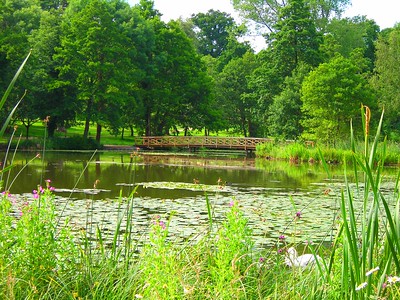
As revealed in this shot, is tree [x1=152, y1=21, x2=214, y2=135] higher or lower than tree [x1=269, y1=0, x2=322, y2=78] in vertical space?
lower

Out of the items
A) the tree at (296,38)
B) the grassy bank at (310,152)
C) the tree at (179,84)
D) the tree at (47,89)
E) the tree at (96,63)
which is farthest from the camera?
the tree at (179,84)

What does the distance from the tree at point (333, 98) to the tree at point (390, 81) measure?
10.4 ft

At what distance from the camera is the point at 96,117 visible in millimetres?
32250

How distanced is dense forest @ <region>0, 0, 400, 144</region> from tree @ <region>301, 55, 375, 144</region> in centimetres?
5

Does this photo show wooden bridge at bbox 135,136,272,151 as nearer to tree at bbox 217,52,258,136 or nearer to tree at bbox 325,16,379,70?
tree at bbox 217,52,258,136

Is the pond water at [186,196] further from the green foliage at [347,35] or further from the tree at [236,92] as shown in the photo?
the green foliage at [347,35]

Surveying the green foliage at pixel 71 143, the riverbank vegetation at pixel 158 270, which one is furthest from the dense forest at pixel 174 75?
the riverbank vegetation at pixel 158 270

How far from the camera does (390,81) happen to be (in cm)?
3453

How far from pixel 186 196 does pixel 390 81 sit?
25.2 meters

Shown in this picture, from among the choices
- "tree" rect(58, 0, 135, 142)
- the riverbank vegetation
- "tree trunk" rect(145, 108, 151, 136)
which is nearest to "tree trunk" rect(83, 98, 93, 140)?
"tree" rect(58, 0, 135, 142)

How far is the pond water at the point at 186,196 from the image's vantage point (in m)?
7.53

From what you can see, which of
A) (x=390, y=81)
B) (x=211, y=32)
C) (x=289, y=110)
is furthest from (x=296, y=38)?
(x=211, y=32)

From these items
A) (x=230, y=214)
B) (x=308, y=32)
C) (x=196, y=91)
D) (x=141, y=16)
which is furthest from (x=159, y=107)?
(x=230, y=214)

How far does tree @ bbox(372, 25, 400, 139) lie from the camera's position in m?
33.3
